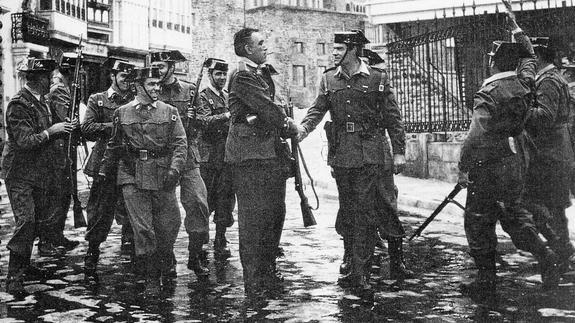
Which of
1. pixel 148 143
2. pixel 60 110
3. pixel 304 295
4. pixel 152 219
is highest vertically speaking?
pixel 60 110

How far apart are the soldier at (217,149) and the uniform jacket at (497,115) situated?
3.54 meters

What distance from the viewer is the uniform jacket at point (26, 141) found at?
7.98 meters

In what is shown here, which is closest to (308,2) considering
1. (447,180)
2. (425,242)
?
(447,180)

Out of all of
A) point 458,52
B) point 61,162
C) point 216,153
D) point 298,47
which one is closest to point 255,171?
point 216,153

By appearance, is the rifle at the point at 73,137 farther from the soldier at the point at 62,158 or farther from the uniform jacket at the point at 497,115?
the uniform jacket at the point at 497,115

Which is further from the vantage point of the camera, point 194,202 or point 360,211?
point 194,202

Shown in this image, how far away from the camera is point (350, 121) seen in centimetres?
741

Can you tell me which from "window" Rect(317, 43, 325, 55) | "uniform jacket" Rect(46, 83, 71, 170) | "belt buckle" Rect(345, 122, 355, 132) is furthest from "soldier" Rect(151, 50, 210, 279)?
"window" Rect(317, 43, 325, 55)

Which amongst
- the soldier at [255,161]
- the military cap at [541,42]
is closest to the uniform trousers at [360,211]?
the soldier at [255,161]

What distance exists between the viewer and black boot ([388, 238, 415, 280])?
25.6 ft

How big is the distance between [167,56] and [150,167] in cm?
227

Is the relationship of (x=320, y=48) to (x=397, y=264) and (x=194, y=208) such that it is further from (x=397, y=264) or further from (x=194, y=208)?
(x=397, y=264)

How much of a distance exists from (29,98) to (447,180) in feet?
33.7

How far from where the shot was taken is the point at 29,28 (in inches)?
1155
